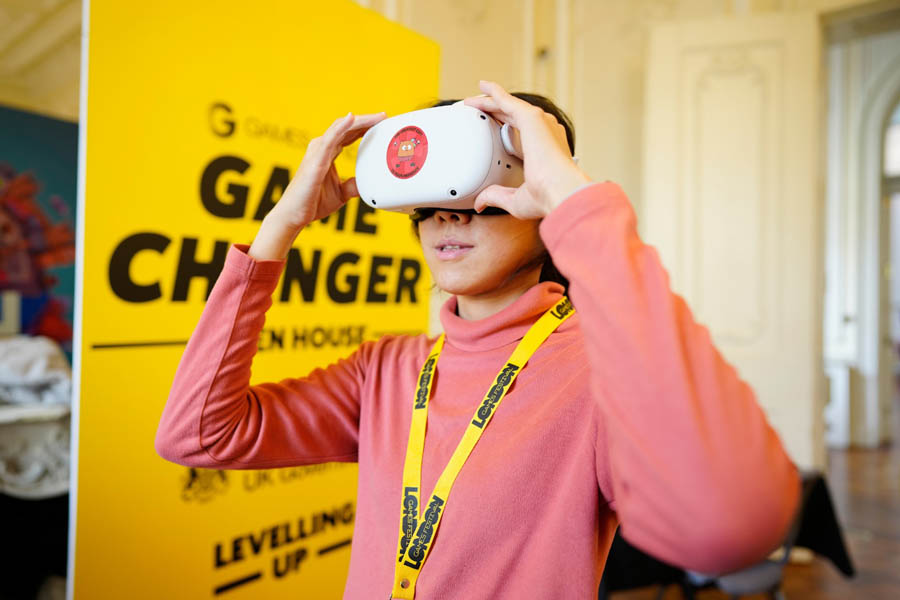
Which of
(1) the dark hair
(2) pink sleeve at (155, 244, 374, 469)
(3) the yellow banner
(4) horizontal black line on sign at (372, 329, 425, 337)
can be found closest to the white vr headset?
(1) the dark hair

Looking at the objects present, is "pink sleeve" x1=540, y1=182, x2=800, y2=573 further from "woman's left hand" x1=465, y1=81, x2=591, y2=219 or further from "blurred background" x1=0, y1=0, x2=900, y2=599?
"blurred background" x1=0, y1=0, x2=900, y2=599

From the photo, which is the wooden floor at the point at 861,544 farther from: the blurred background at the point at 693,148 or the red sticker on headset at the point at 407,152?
the red sticker on headset at the point at 407,152

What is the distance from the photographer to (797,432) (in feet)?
10.6

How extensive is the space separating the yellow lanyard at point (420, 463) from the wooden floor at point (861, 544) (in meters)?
2.52

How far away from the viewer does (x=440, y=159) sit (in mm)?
785

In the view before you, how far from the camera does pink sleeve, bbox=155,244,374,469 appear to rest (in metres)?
0.88

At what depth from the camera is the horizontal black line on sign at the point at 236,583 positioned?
61.3 inches

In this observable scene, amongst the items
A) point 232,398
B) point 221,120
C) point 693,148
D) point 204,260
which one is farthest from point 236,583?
point 693,148

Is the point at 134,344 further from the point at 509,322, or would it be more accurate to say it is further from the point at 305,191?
the point at 509,322

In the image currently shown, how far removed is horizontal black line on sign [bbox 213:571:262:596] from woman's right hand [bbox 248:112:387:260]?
1049 mm

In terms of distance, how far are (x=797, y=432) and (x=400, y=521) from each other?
10.1ft

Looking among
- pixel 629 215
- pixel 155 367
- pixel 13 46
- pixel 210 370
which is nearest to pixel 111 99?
pixel 155 367

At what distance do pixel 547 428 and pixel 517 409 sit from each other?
0.06 m

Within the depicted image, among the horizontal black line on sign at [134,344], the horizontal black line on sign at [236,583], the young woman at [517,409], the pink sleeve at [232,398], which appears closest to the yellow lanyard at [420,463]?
the young woman at [517,409]
